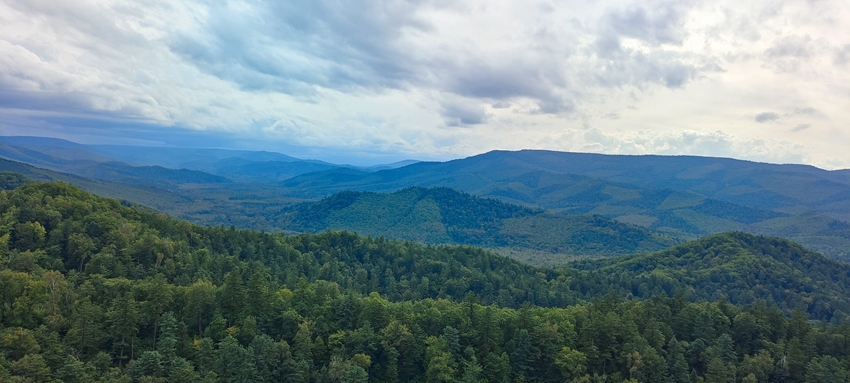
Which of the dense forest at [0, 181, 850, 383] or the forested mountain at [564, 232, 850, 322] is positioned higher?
the dense forest at [0, 181, 850, 383]

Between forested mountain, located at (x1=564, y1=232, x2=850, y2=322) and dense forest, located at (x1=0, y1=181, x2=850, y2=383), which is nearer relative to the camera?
dense forest, located at (x1=0, y1=181, x2=850, y2=383)

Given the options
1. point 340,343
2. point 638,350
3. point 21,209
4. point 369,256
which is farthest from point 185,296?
point 369,256

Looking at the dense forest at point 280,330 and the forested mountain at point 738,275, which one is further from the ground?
the dense forest at point 280,330

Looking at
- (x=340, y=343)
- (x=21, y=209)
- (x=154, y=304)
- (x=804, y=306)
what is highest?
(x=21, y=209)

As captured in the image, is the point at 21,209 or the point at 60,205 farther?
the point at 60,205

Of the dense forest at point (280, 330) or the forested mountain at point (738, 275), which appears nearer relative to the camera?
the dense forest at point (280, 330)

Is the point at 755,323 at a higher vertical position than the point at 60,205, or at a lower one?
lower

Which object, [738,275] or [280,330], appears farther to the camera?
[738,275]

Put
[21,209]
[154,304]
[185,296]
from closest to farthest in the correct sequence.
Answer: [154,304] < [185,296] < [21,209]

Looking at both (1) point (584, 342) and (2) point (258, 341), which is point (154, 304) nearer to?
(2) point (258, 341)

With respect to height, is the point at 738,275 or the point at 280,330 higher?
the point at 280,330

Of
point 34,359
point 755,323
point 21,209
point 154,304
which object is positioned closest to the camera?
point 34,359
